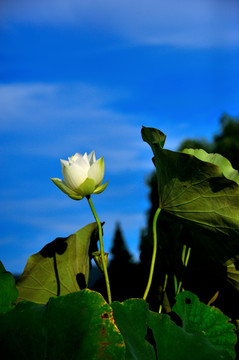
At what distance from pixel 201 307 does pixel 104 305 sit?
1.10 ft

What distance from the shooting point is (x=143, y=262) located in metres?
1.22

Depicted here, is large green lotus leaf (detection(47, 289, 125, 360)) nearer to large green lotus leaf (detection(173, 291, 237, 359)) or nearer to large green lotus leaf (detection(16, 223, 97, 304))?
large green lotus leaf (detection(173, 291, 237, 359))

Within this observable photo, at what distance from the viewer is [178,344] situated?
60 centimetres

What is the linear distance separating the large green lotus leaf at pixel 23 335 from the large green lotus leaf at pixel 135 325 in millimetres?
125

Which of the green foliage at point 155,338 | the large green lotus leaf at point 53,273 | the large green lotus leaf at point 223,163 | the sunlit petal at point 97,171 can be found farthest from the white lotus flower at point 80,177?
the green foliage at point 155,338

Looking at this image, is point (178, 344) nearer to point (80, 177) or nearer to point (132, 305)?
point (132, 305)

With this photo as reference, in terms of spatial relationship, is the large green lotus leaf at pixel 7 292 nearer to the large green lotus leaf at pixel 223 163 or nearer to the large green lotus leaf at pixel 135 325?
the large green lotus leaf at pixel 135 325

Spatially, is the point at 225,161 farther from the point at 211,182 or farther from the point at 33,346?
the point at 33,346

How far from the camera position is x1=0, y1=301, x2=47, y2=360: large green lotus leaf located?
0.51 m

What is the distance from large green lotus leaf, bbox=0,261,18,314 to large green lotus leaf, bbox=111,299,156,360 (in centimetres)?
20

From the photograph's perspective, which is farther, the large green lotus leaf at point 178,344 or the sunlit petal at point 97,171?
the sunlit petal at point 97,171

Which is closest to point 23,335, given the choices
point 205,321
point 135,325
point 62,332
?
point 62,332

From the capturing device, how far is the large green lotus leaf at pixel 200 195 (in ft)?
2.80

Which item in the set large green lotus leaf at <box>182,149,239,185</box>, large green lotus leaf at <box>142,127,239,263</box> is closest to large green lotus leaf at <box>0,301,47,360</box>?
large green lotus leaf at <box>142,127,239,263</box>
